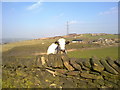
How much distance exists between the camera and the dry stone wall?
13.0 ft

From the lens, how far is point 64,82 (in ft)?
14.6

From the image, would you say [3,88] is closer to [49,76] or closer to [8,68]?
[8,68]

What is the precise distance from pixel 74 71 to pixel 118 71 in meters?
1.40

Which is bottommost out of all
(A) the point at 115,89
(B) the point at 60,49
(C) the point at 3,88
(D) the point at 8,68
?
(C) the point at 3,88

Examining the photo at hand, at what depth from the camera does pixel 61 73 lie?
177 inches

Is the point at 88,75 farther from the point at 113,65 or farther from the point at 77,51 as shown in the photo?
the point at 77,51

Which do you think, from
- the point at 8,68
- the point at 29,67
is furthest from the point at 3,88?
the point at 29,67

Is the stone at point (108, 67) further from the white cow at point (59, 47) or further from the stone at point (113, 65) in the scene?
the white cow at point (59, 47)

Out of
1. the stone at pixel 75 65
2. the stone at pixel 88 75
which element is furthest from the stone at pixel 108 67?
the stone at pixel 75 65

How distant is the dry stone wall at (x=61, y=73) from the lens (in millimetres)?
3963

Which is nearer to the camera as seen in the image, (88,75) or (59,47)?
(88,75)

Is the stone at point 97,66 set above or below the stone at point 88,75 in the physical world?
above

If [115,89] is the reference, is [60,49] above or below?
above

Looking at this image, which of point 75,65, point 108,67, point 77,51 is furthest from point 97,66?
point 77,51
